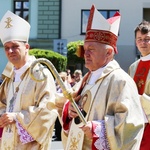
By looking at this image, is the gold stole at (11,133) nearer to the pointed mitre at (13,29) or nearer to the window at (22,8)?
the pointed mitre at (13,29)

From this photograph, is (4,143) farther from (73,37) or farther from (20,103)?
(73,37)

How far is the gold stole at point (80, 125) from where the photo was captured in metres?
3.88

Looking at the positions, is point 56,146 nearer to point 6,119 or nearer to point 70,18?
point 6,119

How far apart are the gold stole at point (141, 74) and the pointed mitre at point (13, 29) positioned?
111cm

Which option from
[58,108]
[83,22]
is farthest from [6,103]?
[83,22]

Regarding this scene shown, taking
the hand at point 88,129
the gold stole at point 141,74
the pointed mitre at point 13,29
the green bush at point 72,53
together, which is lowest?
the green bush at point 72,53

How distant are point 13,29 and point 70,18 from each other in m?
22.1

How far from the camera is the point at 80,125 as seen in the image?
3.92 meters

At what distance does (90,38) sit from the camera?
12.8 ft

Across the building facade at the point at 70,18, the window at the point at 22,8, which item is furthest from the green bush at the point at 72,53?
the window at the point at 22,8

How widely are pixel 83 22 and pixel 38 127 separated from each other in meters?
22.2

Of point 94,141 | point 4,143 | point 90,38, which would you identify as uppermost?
point 90,38

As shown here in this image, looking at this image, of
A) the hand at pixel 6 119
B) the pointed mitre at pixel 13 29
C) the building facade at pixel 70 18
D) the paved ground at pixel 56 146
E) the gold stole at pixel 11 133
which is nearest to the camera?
the hand at pixel 6 119

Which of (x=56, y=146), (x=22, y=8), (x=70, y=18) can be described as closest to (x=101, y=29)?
(x=56, y=146)
